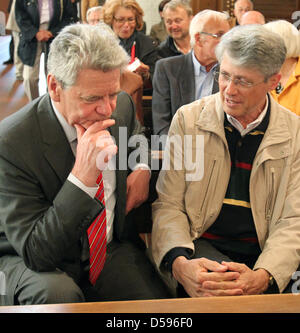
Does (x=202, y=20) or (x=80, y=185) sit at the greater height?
(x=202, y=20)

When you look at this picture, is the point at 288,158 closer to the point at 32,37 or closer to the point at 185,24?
the point at 185,24

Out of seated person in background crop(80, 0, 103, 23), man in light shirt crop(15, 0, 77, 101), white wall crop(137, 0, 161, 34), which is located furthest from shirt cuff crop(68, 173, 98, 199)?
white wall crop(137, 0, 161, 34)

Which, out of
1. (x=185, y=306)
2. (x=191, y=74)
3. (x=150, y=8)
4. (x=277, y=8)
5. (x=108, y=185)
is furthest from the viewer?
(x=150, y=8)

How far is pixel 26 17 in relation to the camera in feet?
15.6

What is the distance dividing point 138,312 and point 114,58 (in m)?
0.80

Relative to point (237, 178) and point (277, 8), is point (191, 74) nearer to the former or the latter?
point (237, 178)

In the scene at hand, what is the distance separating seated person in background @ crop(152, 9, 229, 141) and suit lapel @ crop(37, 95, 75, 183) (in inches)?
60.7

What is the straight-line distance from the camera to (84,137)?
148 cm

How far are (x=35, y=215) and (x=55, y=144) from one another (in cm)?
25

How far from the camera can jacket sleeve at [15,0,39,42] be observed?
4699 mm

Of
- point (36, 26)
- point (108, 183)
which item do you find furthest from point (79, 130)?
point (36, 26)

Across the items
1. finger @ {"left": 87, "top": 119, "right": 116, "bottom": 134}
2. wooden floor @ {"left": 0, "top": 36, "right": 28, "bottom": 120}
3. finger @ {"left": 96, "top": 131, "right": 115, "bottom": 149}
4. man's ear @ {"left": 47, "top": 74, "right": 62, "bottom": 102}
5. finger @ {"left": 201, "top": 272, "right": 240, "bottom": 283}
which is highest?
man's ear @ {"left": 47, "top": 74, "right": 62, "bottom": 102}

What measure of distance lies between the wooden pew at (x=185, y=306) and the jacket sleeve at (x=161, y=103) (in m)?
1.94

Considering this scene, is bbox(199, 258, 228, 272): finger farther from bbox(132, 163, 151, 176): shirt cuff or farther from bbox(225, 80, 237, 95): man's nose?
bbox(225, 80, 237, 95): man's nose
